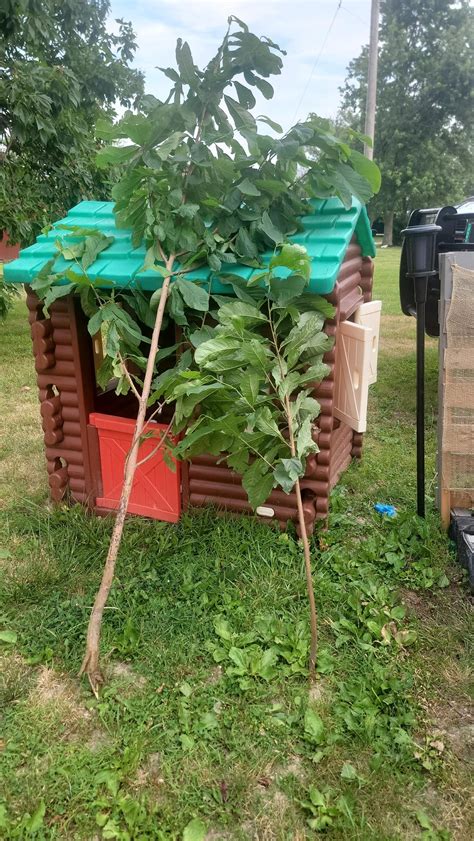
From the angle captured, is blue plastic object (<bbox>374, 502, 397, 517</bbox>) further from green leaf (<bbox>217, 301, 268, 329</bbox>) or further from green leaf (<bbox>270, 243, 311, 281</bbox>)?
green leaf (<bbox>270, 243, 311, 281</bbox>)

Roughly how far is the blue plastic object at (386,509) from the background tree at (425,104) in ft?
107

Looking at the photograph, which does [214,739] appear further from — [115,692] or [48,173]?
[48,173]

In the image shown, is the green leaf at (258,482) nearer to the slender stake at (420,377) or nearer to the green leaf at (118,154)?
the slender stake at (420,377)

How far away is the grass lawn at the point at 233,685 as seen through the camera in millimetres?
2094

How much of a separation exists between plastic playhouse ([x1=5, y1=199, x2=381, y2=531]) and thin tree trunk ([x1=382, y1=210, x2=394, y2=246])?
34607 mm

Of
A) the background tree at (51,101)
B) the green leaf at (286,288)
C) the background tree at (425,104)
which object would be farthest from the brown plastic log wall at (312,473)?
the background tree at (425,104)

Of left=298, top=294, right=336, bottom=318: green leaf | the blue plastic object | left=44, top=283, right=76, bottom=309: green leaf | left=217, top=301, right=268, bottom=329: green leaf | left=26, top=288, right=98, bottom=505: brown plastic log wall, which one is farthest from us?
the blue plastic object

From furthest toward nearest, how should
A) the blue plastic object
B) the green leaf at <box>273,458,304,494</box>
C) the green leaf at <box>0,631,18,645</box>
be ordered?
the blue plastic object, the green leaf at <box>0,631,18,645</box>, the green leaf at <box>273,458,304,494</box>

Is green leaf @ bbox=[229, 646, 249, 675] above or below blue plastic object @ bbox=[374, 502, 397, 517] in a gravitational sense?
below

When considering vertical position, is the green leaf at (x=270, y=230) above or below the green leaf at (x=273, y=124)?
below

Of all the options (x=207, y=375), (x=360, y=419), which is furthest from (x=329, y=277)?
(x=360, y=419)

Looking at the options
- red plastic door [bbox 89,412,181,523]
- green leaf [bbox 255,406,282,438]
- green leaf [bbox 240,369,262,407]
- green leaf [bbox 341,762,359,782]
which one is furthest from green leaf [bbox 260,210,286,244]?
green leaf [bbox 341,762,359,782]

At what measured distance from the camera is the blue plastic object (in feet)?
13.1

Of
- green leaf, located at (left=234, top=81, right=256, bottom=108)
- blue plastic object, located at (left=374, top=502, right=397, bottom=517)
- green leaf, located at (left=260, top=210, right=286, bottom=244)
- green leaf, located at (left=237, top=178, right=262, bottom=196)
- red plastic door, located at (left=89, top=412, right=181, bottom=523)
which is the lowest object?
blue plastic object, located at (left=374, top=502, right=397, bottom=517)
